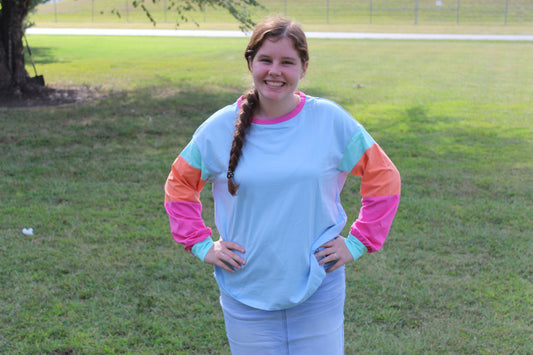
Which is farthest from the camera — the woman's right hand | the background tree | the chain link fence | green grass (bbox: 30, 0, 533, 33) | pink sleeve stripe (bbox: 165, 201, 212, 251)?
the chain link fence

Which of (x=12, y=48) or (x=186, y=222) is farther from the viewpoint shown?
(x=12, y=48)

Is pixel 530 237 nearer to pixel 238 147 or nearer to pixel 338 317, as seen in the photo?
pixel 338 317

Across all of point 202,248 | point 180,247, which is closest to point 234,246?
point 202,248

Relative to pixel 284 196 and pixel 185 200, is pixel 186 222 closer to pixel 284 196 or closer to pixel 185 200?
pixel 185 200

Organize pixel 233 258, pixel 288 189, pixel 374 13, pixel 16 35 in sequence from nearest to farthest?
1. pixel 288 189
2. pixel 233 258
3. pixel 16 35
4. pixel 374 13

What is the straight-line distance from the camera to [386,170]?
2.12m

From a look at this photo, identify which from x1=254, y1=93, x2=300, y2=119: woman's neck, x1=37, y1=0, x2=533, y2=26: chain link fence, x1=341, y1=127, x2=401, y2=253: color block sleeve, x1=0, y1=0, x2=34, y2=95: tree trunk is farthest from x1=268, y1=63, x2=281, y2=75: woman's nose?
x1=37, y1=0, x2=533, y2=26: chain link fence

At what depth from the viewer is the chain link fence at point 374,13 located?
44.1 metres

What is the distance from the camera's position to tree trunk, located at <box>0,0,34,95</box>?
11.1 meters

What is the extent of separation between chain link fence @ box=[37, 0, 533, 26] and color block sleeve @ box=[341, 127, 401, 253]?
41397mm

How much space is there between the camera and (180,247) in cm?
495

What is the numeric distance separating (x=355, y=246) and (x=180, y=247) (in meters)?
2.97

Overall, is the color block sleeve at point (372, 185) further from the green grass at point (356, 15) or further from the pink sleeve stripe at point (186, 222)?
the green grass at point (356, 15)

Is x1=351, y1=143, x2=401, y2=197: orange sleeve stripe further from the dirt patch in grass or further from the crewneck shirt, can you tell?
the dirt patch in grass
